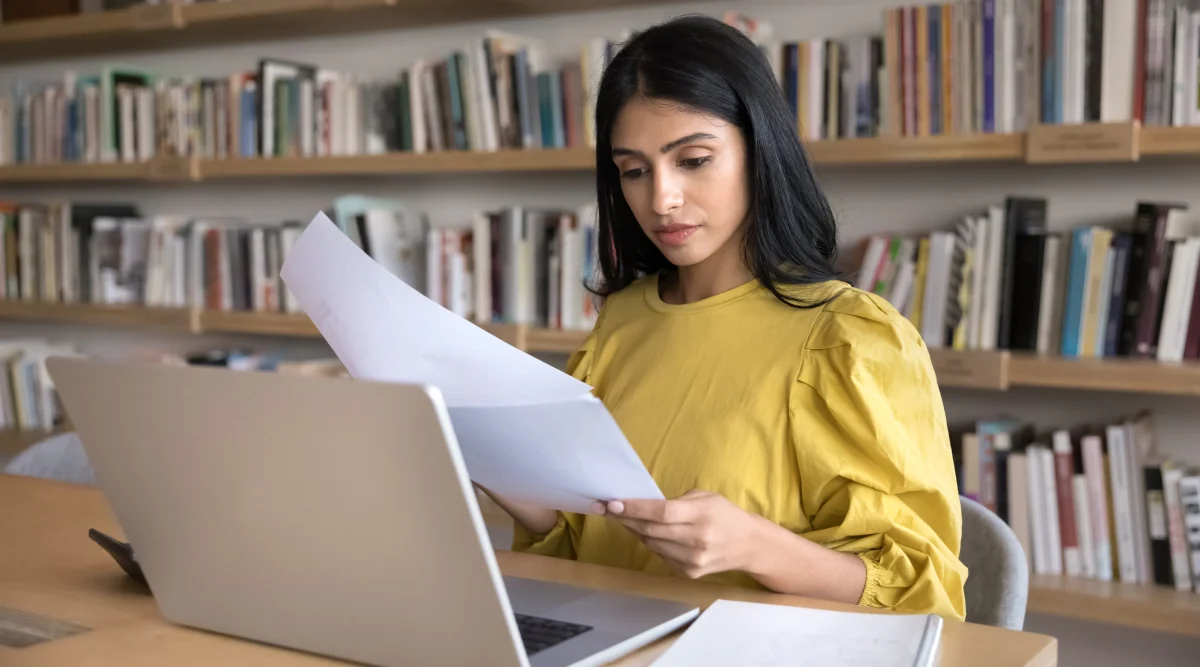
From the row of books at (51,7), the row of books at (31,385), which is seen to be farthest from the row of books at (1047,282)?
the row of books at (51,7)

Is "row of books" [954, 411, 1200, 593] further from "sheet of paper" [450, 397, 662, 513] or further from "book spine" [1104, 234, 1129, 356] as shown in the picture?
"sheet of paper" [450, 397, 662, 513]

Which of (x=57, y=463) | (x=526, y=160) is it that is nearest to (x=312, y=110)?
(x=526, y=160)

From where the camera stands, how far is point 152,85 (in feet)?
10.9

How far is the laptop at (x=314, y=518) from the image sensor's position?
0.69m

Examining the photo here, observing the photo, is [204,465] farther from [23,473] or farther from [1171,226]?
[1171,226]

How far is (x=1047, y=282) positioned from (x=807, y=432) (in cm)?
104

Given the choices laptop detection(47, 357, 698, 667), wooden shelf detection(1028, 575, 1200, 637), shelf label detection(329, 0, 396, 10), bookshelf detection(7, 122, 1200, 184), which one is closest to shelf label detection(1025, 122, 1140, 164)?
bookshelf detection(7, 122, 1200, 184)

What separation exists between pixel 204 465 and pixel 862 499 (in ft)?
2.06

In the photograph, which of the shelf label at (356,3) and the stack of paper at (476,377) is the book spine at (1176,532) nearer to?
the stack of paper at (476,377)

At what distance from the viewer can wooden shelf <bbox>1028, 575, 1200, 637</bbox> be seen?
6.09ft

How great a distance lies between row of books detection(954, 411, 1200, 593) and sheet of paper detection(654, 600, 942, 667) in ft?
4.25

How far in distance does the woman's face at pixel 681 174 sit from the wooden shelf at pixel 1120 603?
3.51 feet

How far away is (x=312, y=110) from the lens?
286 centimetres

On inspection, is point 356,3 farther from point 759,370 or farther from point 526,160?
point 759,370
